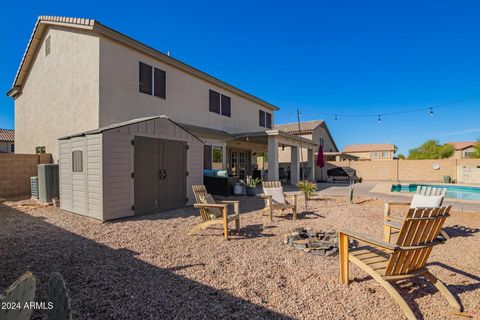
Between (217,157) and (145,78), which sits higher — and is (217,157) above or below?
below

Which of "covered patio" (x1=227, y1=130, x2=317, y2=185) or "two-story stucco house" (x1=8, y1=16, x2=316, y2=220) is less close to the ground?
"two-story stucco house" (x1=8, y1=16, x2=316, y2=220)

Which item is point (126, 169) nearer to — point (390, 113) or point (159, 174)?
point (159, 174)

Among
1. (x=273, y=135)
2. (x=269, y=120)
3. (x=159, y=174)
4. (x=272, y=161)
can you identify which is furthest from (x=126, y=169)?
(x=269, y=120)

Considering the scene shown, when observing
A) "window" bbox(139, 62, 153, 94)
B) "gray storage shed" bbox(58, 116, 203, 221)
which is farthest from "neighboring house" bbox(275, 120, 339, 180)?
"gray storage shed" bbox(58, 116, 203, 221)

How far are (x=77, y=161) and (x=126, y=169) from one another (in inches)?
63.9

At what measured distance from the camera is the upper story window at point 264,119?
1823 centimetres

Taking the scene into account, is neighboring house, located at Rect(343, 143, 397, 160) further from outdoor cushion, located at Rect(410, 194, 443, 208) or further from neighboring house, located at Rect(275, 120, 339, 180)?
outdoor cushion, located at Rect(410, 194, 443, 208)

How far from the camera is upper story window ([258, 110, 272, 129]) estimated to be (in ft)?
59.8

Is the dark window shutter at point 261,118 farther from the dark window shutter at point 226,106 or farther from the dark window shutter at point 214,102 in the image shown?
the dark window shutter at point 214,102

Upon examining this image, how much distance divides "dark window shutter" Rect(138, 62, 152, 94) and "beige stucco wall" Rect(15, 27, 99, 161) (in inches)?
65.8

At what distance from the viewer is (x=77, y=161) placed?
6.77 meters

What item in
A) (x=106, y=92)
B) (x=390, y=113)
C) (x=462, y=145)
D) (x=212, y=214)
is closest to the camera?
(x=212, y=214)

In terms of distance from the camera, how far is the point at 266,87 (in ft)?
67.5

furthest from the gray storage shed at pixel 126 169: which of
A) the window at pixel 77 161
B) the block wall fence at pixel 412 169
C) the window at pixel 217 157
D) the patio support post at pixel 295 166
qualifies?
the block wall fence at pixel 412 169
